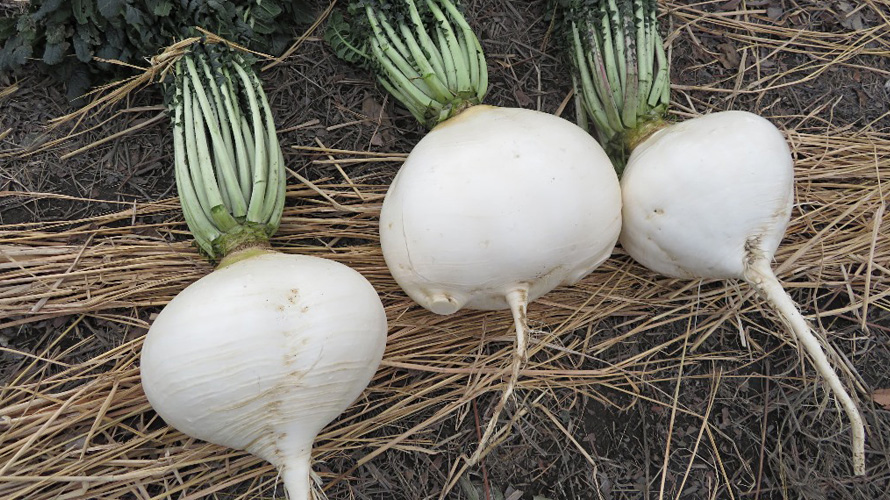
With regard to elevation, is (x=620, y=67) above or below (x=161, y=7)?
below

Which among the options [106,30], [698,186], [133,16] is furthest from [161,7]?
[698,186]

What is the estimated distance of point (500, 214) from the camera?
1886 millimetres

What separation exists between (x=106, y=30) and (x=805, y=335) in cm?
258

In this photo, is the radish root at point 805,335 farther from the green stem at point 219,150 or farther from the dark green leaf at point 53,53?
the dark green leaf at point 53,53

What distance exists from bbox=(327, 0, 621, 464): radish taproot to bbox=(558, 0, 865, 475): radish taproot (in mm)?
149

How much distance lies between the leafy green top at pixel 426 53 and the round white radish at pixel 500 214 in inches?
7.3

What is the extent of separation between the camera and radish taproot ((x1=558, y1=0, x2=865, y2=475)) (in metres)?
1.99

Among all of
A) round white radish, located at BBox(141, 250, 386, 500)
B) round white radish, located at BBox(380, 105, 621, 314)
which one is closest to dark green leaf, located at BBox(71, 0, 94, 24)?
round white radish, located at BBox(141, 250, 386, 500)

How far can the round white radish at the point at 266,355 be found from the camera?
1785mm

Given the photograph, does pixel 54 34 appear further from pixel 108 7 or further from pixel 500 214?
pixel 500 214

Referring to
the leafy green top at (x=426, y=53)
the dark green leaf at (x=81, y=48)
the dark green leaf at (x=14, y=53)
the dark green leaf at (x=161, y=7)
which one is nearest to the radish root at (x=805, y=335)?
the leafy green top at (x=426, y=53)

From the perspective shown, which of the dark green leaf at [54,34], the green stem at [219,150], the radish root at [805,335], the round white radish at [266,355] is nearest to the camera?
the round white radish at [266,355]

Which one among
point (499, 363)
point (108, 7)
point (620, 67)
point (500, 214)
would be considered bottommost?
point (499, 363)

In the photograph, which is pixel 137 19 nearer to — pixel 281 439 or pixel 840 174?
pixel 281 439
